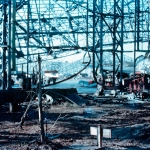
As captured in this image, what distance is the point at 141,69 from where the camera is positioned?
18.8 m

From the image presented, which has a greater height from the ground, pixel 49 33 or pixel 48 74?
pixel 49 33

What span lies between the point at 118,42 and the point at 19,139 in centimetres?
1048

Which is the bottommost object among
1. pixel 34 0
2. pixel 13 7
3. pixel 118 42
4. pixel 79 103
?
pixel 79 103

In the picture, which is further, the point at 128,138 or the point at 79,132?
the point at 79,132

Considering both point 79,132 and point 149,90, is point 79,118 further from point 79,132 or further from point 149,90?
point 149,90

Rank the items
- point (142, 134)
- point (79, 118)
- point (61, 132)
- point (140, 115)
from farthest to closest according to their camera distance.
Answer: point (140, 115)
point (79, 118)
point (61, 132)
point (142, 134)

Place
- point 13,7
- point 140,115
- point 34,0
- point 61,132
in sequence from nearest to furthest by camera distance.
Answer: point 61,132
point 140,115
point 13,7
point 34,0

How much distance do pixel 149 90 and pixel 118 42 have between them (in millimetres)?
2900

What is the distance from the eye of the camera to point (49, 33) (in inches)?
720

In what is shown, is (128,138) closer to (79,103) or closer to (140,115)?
(140,115)

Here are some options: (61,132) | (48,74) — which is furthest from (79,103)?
(48,74)

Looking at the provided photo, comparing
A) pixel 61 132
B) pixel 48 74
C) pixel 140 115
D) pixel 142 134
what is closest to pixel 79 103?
pixel 140 115


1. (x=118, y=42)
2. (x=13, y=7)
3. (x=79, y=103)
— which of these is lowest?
Answer: (x=79, y=103)

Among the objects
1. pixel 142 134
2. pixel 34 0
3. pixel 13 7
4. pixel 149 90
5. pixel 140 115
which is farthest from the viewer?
pixel 34 0
